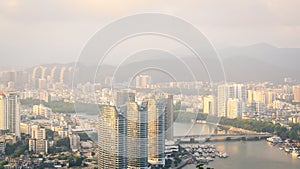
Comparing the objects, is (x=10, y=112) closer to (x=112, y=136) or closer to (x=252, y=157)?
(x=252, y=157)

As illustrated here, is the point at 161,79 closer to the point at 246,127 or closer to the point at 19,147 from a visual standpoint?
the point at 19,147

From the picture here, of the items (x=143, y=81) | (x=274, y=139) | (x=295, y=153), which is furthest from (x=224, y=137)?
(x=143, y=81)

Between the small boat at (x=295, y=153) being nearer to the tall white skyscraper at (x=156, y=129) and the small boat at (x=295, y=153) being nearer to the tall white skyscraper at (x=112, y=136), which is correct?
the tall white skyscraper at (x=156, y=129)

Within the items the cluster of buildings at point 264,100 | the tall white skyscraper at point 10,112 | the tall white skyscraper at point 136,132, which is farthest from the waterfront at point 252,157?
the tall white skyscraper at point 10,112

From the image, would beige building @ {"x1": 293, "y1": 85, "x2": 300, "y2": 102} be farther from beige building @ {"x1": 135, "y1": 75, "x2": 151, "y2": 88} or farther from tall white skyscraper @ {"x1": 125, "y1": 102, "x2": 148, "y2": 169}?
tall white skyscraper @ {"x1": 125, "y1": 102, "x2": 148, "y2": 169}

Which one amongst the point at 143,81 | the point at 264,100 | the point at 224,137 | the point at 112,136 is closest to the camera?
the point at 112,136
